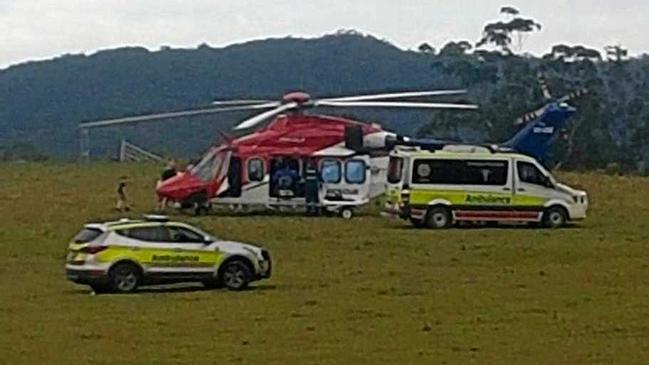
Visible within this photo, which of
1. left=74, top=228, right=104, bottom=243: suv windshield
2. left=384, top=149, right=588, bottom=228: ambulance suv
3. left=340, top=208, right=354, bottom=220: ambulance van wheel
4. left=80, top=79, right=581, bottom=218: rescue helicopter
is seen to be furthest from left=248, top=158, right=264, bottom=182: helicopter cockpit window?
left=74, top=228, right=104, bottom=243: suv windshield

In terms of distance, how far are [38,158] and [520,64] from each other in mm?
26390

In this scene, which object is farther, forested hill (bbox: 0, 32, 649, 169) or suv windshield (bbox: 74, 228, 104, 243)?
forested hill (bbox: 0, 32, 649, 169)

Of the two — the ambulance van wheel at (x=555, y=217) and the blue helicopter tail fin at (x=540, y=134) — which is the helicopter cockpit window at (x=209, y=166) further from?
the ambulance van wheel at (x=555, y=217)

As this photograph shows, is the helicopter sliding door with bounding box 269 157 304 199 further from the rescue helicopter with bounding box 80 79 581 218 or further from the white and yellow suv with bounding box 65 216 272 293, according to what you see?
the white and yellow suv with bounding box 65 216 272 293

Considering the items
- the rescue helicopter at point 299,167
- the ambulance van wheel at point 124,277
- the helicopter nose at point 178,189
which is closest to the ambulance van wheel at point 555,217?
the rescue helicopter at point 299,167

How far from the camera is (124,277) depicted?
2811 centimetres

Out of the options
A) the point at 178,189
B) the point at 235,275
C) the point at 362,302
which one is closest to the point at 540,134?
the point at 178,189

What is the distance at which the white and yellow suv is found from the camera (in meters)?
27.9

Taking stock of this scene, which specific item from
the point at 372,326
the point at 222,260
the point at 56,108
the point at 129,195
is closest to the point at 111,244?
the point at 222,260

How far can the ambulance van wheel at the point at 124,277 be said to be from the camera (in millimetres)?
27984

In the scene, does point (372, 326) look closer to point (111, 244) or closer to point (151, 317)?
point (151, 317)

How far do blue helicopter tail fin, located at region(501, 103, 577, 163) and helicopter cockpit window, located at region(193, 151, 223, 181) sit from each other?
819cm

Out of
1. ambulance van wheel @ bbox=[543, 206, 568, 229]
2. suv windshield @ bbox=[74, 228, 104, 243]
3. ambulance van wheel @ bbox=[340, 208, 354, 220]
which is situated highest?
suv windshield @ bbox=[74, 228, 104, 243]

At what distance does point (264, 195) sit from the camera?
48.2 m
